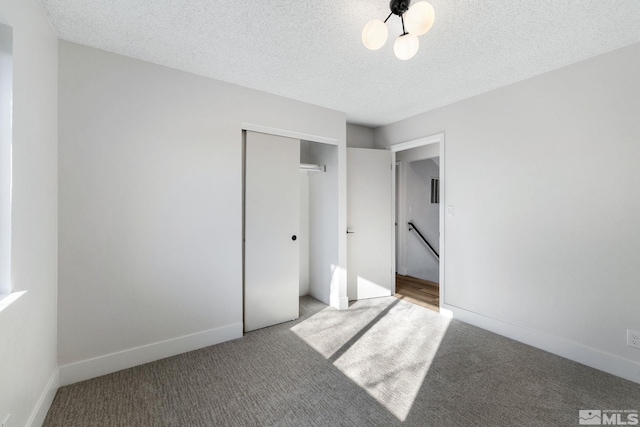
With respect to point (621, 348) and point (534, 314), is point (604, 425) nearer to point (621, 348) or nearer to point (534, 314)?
point (621, 348)

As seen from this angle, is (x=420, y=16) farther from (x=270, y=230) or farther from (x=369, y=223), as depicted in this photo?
(x=369, y=223)

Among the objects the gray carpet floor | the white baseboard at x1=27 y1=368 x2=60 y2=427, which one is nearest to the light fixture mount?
the gray carpet floor

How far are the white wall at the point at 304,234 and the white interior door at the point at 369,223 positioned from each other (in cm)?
63

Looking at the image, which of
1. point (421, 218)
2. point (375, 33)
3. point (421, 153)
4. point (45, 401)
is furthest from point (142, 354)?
point (421, 218)

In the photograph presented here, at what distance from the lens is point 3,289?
4.33 feet

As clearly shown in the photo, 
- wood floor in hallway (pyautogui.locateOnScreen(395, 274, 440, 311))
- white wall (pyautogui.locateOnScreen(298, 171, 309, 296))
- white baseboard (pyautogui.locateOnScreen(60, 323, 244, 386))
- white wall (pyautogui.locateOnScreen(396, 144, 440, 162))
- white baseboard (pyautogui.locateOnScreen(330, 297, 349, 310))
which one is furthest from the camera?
white wall (pyautogui.locateOnScreen(396, 144, 440, 162))

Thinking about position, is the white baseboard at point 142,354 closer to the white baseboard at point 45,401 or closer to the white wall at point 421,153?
the white baseboard at point 45,401

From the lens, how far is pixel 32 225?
1586 millimetres

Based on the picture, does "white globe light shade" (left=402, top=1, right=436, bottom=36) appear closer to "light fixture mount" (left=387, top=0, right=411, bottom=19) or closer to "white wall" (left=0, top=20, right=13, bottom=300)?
"light fixture mount" (left=387, top=0, right=411, bottom=19)

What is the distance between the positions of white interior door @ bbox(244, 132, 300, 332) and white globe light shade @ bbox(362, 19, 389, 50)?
1.70m

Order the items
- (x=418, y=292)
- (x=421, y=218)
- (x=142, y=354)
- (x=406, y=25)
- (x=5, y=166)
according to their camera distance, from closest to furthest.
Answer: (x=5, y=166)
(x=406, y=25)
(x=142, y=354)
(x=418, y=292)
(x=421, y=218)

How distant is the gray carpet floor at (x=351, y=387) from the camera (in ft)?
5.63

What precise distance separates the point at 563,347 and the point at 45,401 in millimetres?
3907

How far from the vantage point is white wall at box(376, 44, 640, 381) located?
215cm
